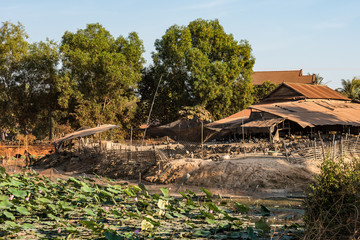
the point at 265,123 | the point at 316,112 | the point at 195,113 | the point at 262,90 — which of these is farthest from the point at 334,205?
the point at 262,90

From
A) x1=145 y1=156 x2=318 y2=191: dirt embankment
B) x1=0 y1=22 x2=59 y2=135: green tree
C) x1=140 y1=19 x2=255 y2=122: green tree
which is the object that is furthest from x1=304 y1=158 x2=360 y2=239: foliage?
x1=0 y1=22 x2=59 y2=135: green tree

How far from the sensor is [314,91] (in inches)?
1216

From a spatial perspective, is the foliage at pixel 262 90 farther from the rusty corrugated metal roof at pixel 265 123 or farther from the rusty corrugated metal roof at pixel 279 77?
the rusty corrugated metal roof at pixel 265 123

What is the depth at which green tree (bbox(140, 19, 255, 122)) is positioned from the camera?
32594mm

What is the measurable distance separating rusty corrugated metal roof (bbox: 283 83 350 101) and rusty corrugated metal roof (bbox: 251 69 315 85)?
63.5 ft

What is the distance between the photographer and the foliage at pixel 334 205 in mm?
5805

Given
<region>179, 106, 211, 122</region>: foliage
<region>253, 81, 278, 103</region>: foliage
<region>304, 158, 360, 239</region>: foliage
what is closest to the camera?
<region>304, 158, 360, 239</region>: foliage

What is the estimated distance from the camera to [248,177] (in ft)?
47.8

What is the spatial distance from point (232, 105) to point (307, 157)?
20.5 metres

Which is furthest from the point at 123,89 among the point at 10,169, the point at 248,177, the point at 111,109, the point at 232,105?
the point at 248,177

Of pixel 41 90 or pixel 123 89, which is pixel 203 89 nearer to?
pixel 123 89

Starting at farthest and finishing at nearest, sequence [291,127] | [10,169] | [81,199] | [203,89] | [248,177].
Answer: [203,89] < [291,127] < [10,169] < [248,177] < [81,199]

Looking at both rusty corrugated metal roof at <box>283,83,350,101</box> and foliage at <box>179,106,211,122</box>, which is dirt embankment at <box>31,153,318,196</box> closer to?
foliage at <box>179,106,211,122</box>

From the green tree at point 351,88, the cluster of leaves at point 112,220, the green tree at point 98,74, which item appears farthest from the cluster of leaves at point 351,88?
the cluster of leaves at point 112,220
